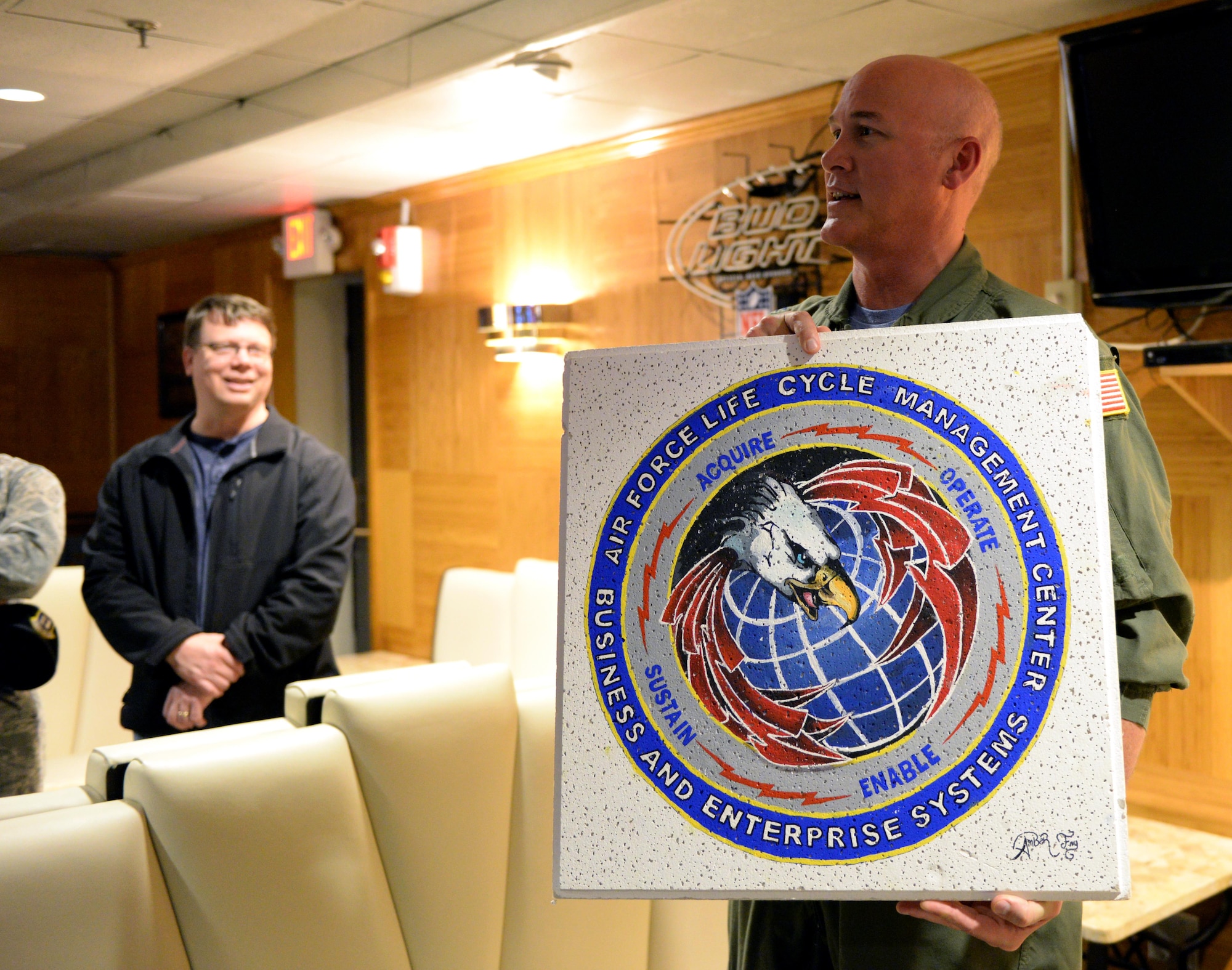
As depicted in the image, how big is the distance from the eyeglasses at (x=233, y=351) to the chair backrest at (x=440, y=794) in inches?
37.4

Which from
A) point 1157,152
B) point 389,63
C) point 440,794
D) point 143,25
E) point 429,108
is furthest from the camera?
point 429,108

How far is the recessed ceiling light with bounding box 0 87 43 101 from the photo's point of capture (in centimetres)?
460

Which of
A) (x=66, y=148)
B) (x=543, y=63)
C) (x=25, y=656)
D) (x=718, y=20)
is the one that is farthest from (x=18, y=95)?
(x=25, y=656)

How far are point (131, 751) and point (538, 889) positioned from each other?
0.73 m

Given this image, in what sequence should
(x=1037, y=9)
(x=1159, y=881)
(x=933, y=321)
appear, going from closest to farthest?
(x=933, y=321), (x=1159, y=881), (x=1037, y=9)

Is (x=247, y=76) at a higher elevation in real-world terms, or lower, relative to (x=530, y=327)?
higher

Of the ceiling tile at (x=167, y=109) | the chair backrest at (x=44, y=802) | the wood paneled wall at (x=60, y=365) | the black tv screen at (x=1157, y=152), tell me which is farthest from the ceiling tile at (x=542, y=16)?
the wood paneled wall at (x=60, y=365)

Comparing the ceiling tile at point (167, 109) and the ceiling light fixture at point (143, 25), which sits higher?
the ceiling tile at point (167, 109)

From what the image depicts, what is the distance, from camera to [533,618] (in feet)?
12.8

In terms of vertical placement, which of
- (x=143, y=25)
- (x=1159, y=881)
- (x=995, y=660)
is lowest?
(x=1159, y=881)

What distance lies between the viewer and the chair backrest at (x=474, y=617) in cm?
408

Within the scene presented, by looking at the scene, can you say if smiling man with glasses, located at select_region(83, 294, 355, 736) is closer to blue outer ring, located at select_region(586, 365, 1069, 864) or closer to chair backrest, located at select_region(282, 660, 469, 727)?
chair backrest, located at select_region(282, 660, 469, 727)

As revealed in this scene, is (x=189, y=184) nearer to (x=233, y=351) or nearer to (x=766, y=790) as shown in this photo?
(x=233, y=351)

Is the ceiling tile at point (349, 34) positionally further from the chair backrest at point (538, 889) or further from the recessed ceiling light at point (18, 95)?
the chair backrest at point (538, 889)
